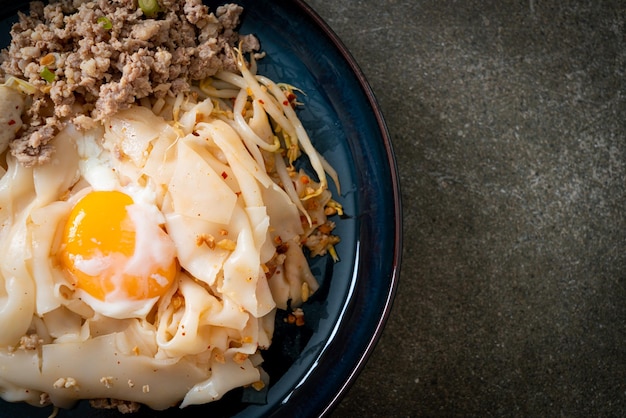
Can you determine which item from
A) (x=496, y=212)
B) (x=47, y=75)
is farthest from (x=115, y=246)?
(x=496, y=212)

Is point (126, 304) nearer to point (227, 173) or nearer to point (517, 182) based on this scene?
point (227, 173)

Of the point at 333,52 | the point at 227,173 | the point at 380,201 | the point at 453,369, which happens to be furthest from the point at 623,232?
the point at 227,173

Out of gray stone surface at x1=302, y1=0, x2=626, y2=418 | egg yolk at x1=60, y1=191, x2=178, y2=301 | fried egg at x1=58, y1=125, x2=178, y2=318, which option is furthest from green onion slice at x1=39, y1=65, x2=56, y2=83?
gray stone surface at x1=302, y1=0, x2=626, y2=418

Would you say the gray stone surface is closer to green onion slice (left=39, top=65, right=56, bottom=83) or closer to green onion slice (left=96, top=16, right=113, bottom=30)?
green onion slice (left=96, top=16, right=113, bottom=30)

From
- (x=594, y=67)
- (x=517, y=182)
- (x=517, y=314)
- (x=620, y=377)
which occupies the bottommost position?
(x=620, y=377)

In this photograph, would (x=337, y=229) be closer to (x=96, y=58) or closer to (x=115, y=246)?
(x=115, y=246)

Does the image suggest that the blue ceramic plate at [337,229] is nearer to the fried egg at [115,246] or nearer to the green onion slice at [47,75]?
the green onion slice at [47,75]

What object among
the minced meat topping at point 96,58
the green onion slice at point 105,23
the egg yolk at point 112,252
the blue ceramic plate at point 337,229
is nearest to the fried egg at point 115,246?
the egg yolk at point 112,252
